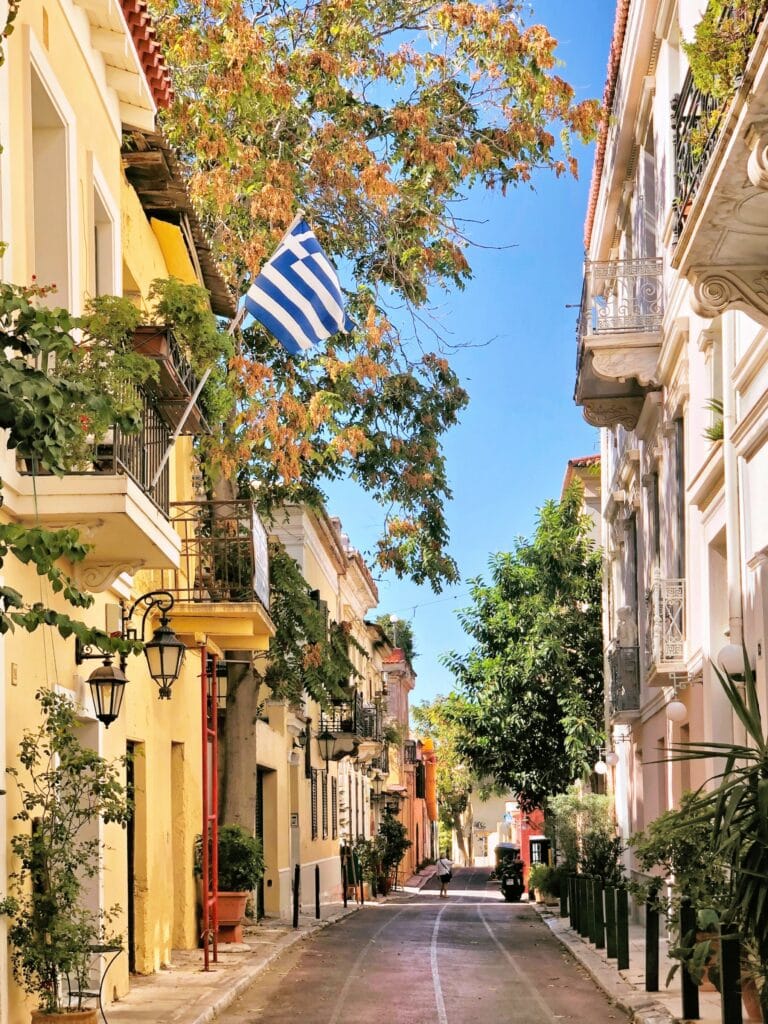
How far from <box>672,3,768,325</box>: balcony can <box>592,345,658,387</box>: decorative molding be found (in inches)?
363

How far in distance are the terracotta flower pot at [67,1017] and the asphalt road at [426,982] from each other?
3.84 metres

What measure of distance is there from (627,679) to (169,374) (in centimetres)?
1465

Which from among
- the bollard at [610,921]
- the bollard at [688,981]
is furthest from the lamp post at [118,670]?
the bollard at [610,921]

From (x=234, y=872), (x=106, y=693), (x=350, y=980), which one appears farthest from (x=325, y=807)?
(x=106, y=693)

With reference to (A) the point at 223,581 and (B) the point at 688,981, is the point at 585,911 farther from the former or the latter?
(B) the point at 688,981

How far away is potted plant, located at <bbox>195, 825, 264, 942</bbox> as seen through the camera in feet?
69.5

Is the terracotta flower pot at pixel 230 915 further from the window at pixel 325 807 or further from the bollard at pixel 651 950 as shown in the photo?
the window at pixel 325 807

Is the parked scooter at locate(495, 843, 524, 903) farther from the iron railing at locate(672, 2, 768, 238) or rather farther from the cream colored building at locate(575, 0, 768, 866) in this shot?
the iron railing at locate(672, 2, 768, 238)

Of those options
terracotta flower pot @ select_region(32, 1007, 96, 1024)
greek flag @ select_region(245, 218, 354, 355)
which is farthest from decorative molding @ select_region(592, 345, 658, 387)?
terracotta flower pot @ select_region(32, 1007, 96, 1024)

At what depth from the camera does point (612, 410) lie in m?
24.7

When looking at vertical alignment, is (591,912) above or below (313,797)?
below

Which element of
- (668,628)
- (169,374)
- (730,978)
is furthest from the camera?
(668,628)

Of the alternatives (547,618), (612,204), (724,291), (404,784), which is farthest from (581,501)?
(404,784)

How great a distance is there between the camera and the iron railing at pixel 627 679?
2556 centimetres
